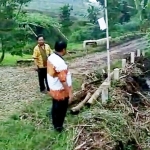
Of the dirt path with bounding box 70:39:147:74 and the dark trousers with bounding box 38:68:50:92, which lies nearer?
the dark trousers with bounding box 38:68:50:92

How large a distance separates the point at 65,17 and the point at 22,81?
15.9 m

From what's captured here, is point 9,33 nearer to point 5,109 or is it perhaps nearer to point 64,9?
point 5,109

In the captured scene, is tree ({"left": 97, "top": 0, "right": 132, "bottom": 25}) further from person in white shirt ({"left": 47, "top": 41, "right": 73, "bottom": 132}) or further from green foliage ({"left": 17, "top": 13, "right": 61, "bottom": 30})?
person in white shirt ({"left": 47, "top": 41, "right": 73, "bottom": 132})

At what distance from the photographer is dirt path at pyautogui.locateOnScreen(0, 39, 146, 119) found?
31.8ft

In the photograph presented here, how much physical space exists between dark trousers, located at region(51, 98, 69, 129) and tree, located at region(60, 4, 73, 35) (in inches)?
797

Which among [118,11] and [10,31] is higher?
[10,31]

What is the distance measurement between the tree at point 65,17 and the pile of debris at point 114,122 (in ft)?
55.3

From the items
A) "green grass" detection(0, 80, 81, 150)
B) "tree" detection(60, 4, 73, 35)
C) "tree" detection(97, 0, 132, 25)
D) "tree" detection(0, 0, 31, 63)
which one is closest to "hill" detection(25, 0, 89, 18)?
"tree" detection(60, 4, 73, 35)

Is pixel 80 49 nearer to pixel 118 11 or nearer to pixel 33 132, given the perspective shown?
pixel 118 11

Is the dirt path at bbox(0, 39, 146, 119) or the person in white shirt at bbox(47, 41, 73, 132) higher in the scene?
the person in white shirt at bbox(47, 41, 73, 132)

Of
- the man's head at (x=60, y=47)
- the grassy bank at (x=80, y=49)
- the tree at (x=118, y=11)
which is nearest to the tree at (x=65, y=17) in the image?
the tree at (x=118, y=11)

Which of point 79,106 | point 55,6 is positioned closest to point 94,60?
point 79,106

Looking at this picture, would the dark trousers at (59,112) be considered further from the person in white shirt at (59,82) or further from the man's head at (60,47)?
the man's head at (60,47)

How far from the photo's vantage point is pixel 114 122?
818 cm
